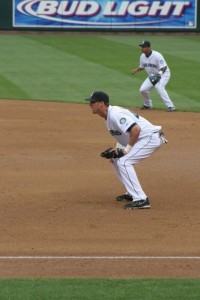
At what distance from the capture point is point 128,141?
1252cm

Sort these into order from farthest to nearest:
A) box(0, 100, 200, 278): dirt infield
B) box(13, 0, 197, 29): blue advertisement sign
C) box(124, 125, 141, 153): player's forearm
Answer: box(13, 0, 197, 29): blue advertisement sign
box(124, 125, 141, 153): player's forearm
box(0, 100, 200, 278): dirt infield

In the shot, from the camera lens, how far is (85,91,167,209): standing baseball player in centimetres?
1219

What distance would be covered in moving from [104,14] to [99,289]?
34.0 meters

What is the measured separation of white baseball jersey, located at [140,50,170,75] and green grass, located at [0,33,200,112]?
0.99m

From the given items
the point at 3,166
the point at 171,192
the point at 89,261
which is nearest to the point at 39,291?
the point at 89,261

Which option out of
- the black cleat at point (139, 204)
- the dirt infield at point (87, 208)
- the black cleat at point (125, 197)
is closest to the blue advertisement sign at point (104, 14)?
the dirt infield at point (87, 208)

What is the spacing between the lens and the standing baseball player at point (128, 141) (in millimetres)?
12188

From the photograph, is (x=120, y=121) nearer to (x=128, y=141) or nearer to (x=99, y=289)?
(x=128, y=141)

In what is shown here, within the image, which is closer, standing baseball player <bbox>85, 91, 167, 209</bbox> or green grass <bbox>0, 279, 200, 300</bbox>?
green grass <bbox>0, 279, 200, 300</bbox>

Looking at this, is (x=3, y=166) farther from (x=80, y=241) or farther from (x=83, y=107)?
(x=83, y=107)

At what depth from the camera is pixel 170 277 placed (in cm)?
941

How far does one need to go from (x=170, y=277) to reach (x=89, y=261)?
1.05 metres

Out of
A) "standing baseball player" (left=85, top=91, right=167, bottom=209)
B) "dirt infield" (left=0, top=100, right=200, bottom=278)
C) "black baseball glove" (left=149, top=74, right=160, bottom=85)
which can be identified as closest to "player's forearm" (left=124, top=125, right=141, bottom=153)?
"standing baseball player" (left=85, top=91, right=167, bottom=209)

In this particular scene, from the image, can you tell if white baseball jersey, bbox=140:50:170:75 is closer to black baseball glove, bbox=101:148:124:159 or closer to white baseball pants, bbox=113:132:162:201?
white baseball pants, bbox=113:132:162:201
